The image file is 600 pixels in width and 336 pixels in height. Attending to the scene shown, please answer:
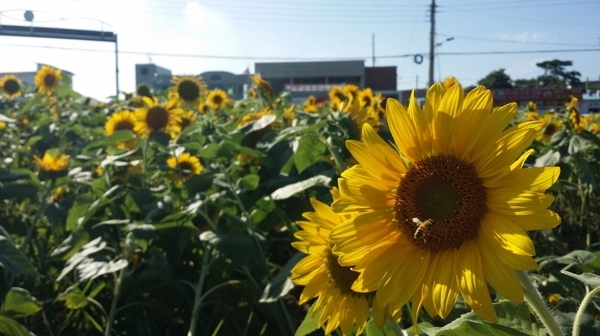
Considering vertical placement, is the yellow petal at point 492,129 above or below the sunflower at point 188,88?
below

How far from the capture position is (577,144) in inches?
133

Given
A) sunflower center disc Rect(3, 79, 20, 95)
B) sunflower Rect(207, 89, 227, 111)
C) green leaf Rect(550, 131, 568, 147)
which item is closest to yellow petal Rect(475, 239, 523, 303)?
green leaf Rect(550, 131, 568, 147)

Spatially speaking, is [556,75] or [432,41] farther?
[432,41]

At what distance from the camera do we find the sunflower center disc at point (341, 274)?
4.84 feet

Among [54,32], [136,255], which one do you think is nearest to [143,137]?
[136,255]

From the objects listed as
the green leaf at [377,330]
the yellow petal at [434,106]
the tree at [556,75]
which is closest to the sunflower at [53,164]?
the green leaf at [377,330]

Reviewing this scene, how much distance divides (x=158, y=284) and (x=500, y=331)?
1.83 meters

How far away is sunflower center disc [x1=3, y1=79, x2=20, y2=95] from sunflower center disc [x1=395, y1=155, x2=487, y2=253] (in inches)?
266

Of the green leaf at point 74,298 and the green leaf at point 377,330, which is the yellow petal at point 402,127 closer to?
the green leaf at point 377,330

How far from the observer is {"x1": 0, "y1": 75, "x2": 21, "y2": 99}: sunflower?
23.1 feet

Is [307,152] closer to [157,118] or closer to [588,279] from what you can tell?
[588,279]

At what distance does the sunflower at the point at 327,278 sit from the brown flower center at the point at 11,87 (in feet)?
20.9

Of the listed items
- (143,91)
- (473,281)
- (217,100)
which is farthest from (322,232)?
(143,91)

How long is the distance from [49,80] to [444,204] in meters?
5.71
